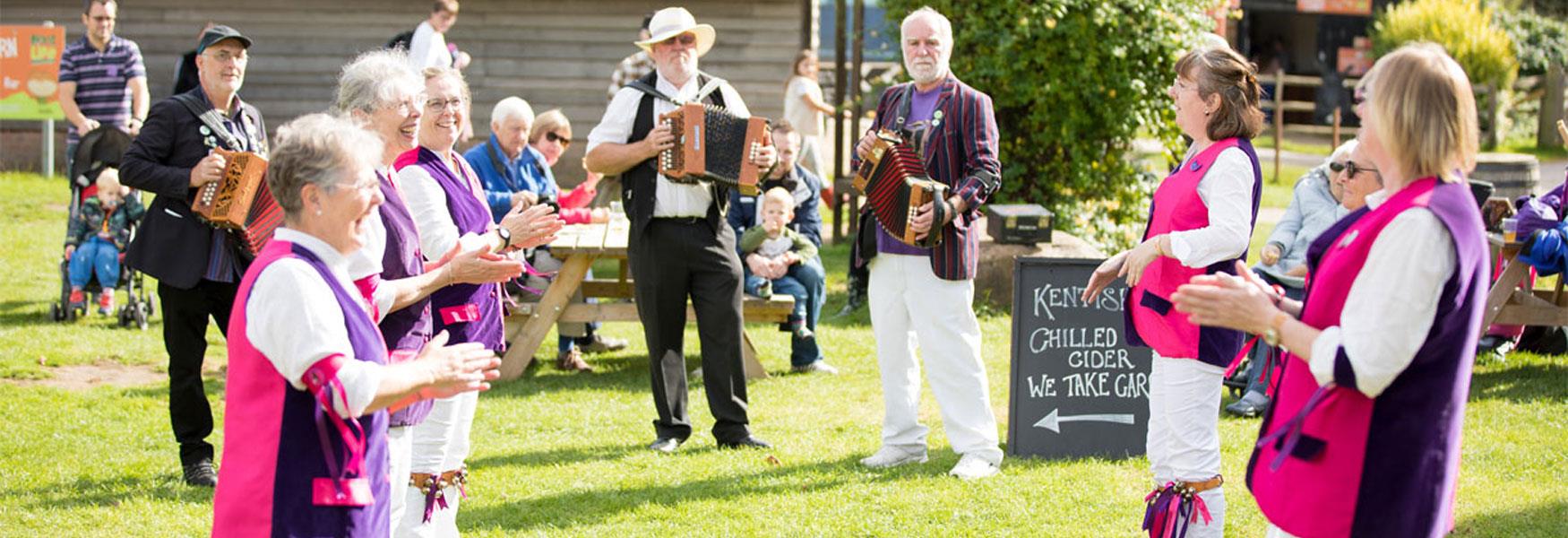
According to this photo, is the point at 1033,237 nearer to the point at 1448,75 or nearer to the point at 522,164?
the point at 522,164

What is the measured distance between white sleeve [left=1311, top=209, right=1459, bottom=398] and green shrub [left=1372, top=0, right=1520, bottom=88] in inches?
859

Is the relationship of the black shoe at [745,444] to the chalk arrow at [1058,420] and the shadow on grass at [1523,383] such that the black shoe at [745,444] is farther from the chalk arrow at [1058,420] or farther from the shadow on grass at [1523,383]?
the shadow on grass at [1523,383]

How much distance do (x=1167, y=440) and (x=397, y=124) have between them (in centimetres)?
253

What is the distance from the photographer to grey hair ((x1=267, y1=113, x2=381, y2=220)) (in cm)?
316

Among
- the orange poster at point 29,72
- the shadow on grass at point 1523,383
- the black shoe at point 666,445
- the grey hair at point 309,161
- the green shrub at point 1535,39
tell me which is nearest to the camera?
the grey hair at point 309,161

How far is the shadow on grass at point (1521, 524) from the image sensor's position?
5457mm

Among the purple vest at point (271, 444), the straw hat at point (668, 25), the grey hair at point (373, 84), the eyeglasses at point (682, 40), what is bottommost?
the purple vest at point (271, 444)

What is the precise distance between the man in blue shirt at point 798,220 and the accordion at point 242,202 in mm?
3621

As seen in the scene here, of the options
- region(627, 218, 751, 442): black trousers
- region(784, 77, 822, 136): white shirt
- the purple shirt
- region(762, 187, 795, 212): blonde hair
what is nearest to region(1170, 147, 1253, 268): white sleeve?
the purple shirt

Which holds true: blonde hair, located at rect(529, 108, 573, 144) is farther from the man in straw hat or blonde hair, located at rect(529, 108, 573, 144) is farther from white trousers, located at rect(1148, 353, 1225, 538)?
white trousers, located at rect(1148, 353, 1225, 538)

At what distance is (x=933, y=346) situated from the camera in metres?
6.15

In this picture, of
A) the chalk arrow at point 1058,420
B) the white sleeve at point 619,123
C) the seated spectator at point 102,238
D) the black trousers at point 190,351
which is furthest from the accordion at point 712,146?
the seated spectator at point 102,238

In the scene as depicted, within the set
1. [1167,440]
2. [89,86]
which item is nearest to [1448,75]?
[1167,440]

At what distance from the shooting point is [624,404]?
7.84 metres
